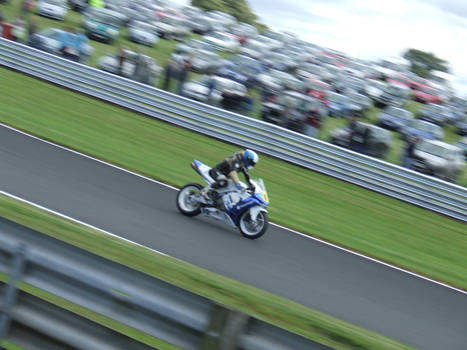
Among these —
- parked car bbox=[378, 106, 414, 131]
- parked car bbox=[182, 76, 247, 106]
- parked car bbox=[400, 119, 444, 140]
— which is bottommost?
parked car bbox=[182, 76, 247, 106]

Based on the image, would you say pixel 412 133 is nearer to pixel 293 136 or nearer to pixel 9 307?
pixel 293 136

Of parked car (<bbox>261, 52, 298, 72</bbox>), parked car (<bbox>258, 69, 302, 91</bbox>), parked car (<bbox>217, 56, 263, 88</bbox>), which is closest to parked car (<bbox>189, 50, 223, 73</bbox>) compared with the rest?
parked car (<bbox>217, 56, 263, 88</bbox>)

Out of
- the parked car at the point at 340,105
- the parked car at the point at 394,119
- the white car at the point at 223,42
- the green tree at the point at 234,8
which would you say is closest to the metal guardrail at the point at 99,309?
the parked car at the point at 340,105

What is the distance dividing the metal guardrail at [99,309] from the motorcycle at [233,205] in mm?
7088

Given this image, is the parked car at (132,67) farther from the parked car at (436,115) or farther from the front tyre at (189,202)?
the parked car at (436,115)

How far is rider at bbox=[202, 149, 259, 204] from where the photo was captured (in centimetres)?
1084

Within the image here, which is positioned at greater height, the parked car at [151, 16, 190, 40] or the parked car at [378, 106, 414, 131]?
the parked car at [151, 16, 190, 40]

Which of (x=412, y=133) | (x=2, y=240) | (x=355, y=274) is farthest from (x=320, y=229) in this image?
(x=412, y=133)

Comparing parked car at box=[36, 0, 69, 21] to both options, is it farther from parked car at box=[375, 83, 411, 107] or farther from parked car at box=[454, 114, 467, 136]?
parked car at box=[454, 114, 467, 136]

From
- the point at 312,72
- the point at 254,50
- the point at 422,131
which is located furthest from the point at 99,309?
the point at 254,50

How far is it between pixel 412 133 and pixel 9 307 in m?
23.4

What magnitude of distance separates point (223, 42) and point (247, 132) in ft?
86.9

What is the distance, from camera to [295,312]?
23.8ft

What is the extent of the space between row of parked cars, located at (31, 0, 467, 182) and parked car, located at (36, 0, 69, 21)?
137 centimetres
